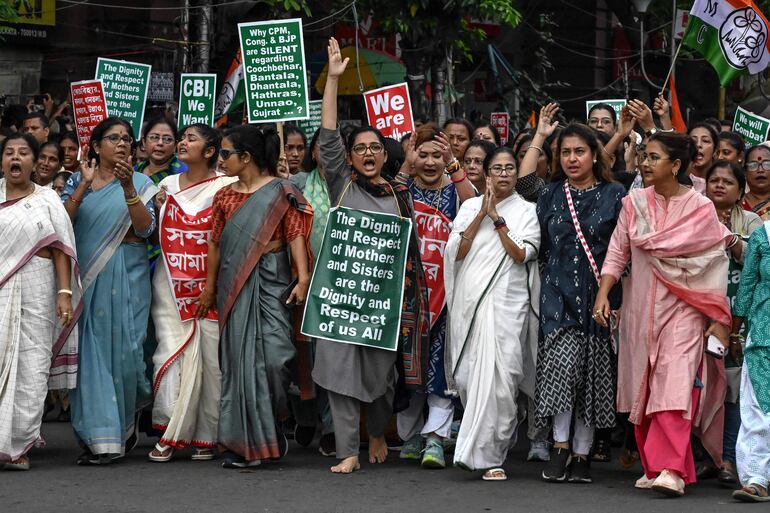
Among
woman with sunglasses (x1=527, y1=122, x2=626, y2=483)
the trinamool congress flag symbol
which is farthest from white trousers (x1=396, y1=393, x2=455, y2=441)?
the trinamool congress flag symbol

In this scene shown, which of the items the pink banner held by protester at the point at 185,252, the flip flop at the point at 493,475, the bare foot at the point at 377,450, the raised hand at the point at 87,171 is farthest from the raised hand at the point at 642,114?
the raised hand at the point at 87,171

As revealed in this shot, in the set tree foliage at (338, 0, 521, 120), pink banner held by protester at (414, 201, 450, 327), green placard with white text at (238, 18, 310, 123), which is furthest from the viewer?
tree foliage at (338, 0, 521, 120)

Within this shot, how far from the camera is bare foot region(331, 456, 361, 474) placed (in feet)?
24.5

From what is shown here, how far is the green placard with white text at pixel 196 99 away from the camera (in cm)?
1231

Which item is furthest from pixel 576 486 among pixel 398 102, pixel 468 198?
pixel 398 102

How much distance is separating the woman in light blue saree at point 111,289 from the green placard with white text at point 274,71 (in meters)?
2.74

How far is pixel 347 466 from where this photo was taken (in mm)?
7469

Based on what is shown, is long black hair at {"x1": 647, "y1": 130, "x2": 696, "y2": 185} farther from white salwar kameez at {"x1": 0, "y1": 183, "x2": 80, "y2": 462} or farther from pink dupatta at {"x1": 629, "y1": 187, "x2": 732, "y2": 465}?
white salwar kameez at {"x1": 0, "y1": 183, "x2": 80, "y2": 462}

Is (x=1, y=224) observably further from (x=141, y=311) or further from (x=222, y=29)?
(x=222, y=29)

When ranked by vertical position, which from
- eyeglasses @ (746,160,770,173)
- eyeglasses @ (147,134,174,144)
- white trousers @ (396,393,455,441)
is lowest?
white trousers @ (396,393,455,441)

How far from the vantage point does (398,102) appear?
10.9 m

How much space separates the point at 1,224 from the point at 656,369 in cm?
359

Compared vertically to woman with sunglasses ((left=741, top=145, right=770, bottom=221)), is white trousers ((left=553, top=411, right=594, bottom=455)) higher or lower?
lower

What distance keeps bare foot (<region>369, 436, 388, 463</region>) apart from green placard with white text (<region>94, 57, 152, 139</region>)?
4.85 meters
